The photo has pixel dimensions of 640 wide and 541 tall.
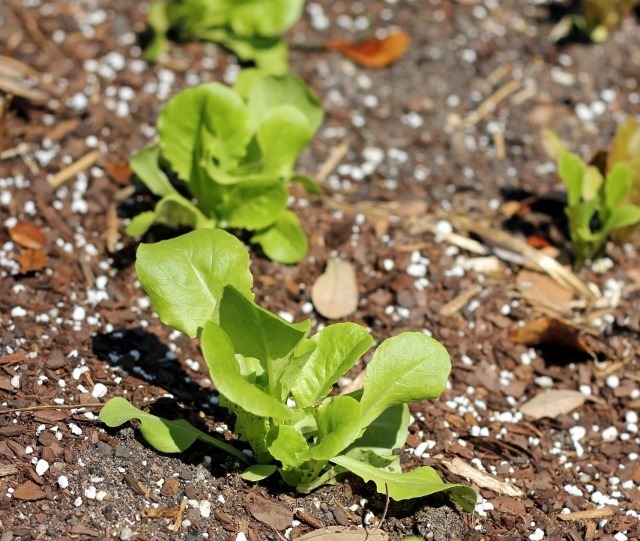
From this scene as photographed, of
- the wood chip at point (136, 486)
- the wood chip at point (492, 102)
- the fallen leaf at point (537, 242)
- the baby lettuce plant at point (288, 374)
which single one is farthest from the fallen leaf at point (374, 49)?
the wood chip at point (136, 486)

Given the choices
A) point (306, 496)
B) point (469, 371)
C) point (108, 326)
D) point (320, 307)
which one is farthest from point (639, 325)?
point (108, 326)

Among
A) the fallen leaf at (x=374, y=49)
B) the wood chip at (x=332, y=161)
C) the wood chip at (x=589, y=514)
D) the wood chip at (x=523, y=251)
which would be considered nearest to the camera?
the wood chip at (x=589, y=514)

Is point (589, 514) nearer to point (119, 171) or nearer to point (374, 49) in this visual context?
point (119, 171)

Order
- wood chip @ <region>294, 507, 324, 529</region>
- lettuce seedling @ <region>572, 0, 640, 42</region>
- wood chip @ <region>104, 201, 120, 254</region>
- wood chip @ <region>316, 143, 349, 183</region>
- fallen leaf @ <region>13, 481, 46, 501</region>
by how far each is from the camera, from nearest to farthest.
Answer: fallen leaf @ <region>13, 481, 46, 501</region>
wood chip @ <region>294, 507, 324, 529</region>
wood chip @ <region>104, 201, 120, 254</region>
wood chip @ <region>316, 143, 349, 183</region>
lettuce seedling @ <region>572, 0, 640, 42</region>

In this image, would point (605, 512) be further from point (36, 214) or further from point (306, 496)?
point (36, 214)

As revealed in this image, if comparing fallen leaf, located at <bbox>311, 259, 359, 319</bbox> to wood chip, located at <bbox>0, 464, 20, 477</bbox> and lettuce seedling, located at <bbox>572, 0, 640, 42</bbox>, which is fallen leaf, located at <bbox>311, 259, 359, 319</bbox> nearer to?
wood chip, located at <bbox>0, 464, 20, 477</bbox>

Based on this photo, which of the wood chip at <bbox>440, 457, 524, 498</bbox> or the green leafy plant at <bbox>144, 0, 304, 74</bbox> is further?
the green leafy plant at <bbox>144, 0, 304, 74</bbox>

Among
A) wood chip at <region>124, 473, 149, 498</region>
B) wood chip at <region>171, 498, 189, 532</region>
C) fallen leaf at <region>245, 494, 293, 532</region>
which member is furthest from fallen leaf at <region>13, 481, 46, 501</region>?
fallen leaf at <region>245, 494, 293, 532</region>

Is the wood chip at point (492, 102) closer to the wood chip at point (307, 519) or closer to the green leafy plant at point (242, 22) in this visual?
the green leafy plant at point (242, 22)
